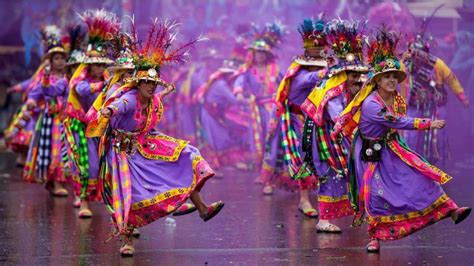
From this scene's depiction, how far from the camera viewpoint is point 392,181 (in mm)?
9938

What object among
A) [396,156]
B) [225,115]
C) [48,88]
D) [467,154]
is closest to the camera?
[396,156]

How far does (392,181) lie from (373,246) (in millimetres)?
527

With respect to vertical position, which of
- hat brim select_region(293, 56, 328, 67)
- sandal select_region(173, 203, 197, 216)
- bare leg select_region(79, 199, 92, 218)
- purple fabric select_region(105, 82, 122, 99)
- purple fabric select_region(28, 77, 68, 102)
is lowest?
bare leg select_region(79, 199, 92, 218)

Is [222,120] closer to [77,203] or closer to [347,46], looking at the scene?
[77,203]

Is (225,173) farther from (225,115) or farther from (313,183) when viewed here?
(313,183)

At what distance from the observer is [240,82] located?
656 inches

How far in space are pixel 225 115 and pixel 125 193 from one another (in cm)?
868

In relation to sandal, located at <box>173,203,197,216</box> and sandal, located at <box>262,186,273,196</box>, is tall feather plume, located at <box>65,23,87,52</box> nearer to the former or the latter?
sandal, located at <box>262,186,273,196</box>

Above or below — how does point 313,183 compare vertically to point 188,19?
below

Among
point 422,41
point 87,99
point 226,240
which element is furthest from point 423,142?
point 226,240

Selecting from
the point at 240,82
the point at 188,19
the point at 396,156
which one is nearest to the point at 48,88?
the point at 240,82

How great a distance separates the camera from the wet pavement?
32.1 feet

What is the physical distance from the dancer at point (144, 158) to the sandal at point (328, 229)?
1.37 meters

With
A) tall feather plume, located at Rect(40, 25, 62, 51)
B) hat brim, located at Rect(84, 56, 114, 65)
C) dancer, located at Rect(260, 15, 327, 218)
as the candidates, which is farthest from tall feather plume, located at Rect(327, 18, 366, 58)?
tall feather plume, located at Rect(40, 25, 62, 51)
